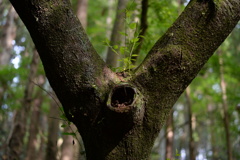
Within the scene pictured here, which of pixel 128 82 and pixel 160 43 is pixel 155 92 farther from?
pixel 160 43

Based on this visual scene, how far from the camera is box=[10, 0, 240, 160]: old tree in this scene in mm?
1436

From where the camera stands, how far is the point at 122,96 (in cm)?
146

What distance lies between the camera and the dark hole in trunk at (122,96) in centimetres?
142

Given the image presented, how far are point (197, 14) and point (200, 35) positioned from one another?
14 cm

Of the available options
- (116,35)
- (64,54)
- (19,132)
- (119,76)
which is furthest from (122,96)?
(19,132)

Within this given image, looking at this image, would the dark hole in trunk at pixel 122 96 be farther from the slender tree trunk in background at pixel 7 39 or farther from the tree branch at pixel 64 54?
the slender tree trunk in background at pixel 7 39

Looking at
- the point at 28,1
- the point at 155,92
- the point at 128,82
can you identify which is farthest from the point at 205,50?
the point at 28,1

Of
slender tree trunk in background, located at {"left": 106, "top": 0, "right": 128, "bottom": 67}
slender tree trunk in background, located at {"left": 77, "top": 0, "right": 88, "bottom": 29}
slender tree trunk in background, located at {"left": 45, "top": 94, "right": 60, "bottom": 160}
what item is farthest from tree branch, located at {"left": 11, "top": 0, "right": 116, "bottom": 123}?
slender tree trunk in background, located at {"left": 45, "top": 94, "right": 60, "bottom": 160}

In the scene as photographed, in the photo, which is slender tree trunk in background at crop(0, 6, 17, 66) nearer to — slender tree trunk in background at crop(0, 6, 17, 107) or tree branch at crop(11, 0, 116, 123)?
slender tree trunk in background at crop(0, 6, 17, 107)

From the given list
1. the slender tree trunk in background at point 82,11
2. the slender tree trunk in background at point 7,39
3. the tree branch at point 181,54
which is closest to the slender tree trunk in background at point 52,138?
the slender tree trunk in background at point 82,11

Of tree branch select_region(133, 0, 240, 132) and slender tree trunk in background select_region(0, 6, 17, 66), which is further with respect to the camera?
slender tree trunk in background select_region(0, 6, 17, 66)

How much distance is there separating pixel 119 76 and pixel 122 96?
0.20m

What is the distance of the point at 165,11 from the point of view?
3539mm

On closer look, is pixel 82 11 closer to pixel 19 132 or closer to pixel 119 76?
pixel 19 132
